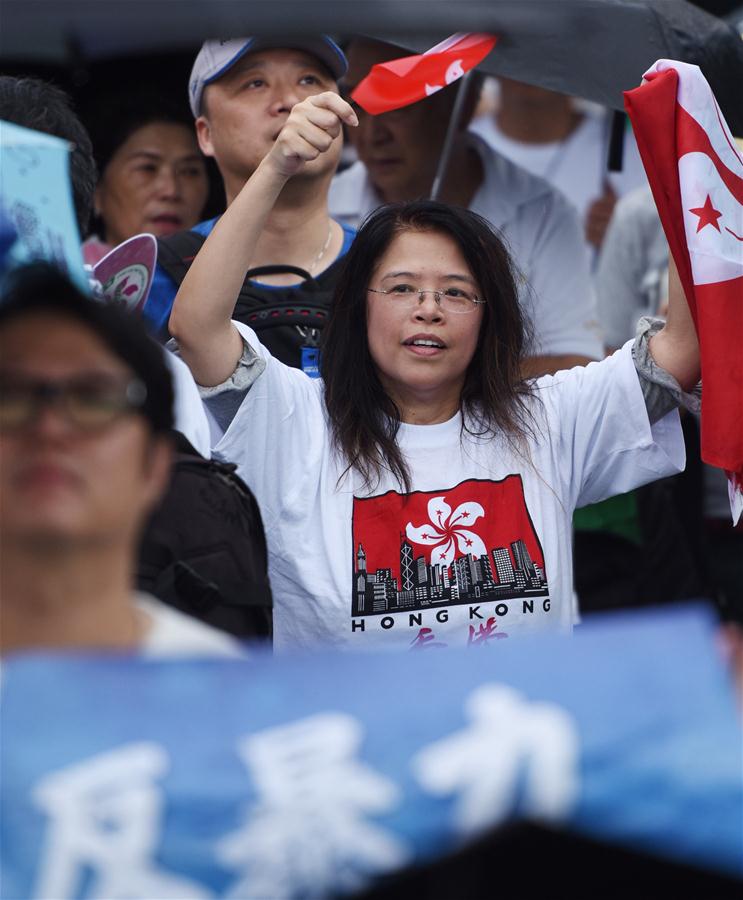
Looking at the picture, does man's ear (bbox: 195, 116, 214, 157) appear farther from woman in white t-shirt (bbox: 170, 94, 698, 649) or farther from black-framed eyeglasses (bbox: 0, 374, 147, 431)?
black-framed eyeglasses (bbox: 0, 374, 147, 431)

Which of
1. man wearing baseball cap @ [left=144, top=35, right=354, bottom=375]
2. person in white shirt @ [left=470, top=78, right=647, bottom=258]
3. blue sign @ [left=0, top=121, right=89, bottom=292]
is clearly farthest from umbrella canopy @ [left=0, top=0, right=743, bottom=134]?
person in white shirt @ [left=470, top=78, right=647, bottom=258]

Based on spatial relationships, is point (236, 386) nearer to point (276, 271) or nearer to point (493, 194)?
point (276, 271)

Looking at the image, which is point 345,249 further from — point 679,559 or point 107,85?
point 679,559

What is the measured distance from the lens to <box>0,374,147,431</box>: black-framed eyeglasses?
1.86 meters

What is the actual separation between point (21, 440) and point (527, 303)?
198 cm

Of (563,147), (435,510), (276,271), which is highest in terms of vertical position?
(563,147)

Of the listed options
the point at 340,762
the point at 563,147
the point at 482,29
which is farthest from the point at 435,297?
the point at 563,147

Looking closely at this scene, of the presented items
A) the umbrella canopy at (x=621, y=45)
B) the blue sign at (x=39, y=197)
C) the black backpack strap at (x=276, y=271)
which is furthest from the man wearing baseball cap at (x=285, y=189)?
the blue sign at (x=39, y=197)

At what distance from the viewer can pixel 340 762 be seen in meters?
1.76

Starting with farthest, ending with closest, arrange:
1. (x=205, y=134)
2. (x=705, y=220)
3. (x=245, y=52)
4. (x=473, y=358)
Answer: (x=205, y=134)
(x=245, y=52)
(x=473, y=358)
(x=705, y=220)

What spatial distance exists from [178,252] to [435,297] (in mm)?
676

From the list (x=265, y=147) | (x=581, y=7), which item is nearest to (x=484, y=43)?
(x=581, y=7)

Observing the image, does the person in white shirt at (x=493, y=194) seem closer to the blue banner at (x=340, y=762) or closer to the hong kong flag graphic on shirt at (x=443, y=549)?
the hong kong flag graphic on shirt at (x=443, y=549)

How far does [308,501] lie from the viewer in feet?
9.99
